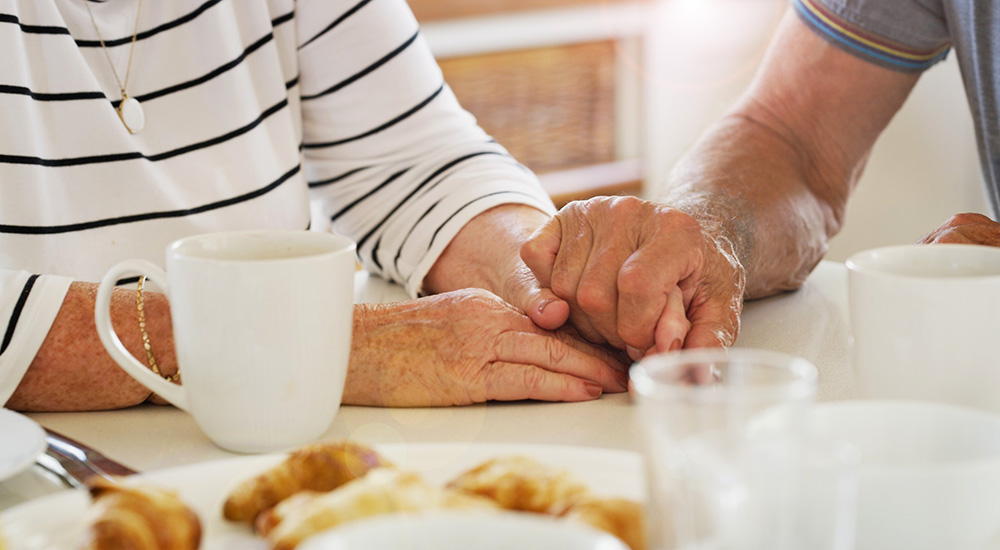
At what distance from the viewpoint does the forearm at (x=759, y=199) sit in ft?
3.14

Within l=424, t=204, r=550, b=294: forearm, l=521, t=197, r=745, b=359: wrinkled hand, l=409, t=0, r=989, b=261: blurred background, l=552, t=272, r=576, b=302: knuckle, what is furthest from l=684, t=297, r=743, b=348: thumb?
l=409, t=0, r=989, b=261: blurred background

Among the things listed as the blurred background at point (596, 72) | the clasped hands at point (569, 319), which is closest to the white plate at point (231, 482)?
the clasped hands at point (569, 319)

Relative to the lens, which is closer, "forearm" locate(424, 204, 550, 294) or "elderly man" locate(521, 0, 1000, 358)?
"elderly man" locate(521, 0, 1000, 358)

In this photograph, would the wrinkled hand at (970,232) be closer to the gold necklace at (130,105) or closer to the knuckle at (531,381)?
the knuckle at (531,381)

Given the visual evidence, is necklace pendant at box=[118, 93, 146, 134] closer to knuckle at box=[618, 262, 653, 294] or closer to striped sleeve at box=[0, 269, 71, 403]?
striped sleeve at box=[0, 269, 71, 403]

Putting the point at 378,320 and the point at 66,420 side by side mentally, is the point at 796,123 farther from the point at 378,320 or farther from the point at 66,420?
the point at 66,420

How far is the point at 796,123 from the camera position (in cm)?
119

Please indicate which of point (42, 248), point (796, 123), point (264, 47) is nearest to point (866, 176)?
point (796, 123)

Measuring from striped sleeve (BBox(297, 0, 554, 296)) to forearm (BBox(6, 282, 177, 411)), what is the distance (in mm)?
352

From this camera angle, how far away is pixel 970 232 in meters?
0.78

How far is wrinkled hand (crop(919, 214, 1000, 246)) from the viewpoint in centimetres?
77

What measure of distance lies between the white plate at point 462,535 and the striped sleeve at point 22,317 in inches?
19.6

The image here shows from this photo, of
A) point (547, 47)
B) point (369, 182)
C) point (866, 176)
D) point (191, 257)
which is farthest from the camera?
point (547, 47)

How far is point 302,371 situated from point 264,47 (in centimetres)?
59
